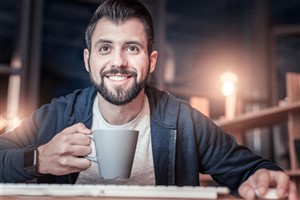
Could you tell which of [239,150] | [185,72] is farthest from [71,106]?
[185,72]

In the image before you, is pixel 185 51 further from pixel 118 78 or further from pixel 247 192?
pixel 247 192

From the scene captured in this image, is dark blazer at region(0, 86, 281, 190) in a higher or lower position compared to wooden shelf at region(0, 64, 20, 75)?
lower

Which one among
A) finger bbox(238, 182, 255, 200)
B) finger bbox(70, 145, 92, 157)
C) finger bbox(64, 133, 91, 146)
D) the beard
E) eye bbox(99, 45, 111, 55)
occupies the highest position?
eye bbox(99, 45, 111, 55)

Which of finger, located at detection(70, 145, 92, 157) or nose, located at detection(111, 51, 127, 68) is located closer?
finger, located at detection(70, 145, 92, 157)

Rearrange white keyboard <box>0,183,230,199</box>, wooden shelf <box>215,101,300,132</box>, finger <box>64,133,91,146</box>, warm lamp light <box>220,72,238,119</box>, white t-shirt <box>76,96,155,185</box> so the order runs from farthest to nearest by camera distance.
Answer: warm lamp light <box>220,72,238,119</box>
wooden shelf <box>215,101,300,132</box>
white t-shirt <box>76,96,155,185</box>
finger <box>64,133,91,146</box>
white keyboard <box>0,183,230,199</box>

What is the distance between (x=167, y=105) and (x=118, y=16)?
202mm

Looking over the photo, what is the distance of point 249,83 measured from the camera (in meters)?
2.78

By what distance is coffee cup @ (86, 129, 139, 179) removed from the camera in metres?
0.62

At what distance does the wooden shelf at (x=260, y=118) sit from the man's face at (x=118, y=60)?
3.51 ft

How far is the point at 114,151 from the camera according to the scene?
63cm

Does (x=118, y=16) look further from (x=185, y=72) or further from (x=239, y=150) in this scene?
(x=185, y=72)

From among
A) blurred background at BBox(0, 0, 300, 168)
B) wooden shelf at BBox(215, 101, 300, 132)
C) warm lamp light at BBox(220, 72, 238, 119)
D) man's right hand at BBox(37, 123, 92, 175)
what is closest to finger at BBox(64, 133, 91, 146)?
man's right hand at BBox(37, 123, 92, 175)

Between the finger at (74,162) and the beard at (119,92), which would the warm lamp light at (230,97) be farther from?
the finger at (74,162)

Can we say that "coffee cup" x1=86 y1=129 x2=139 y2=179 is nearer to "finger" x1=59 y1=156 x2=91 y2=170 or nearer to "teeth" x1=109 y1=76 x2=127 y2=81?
"finger" x1=59 y1=156 x2=91 y2=170
